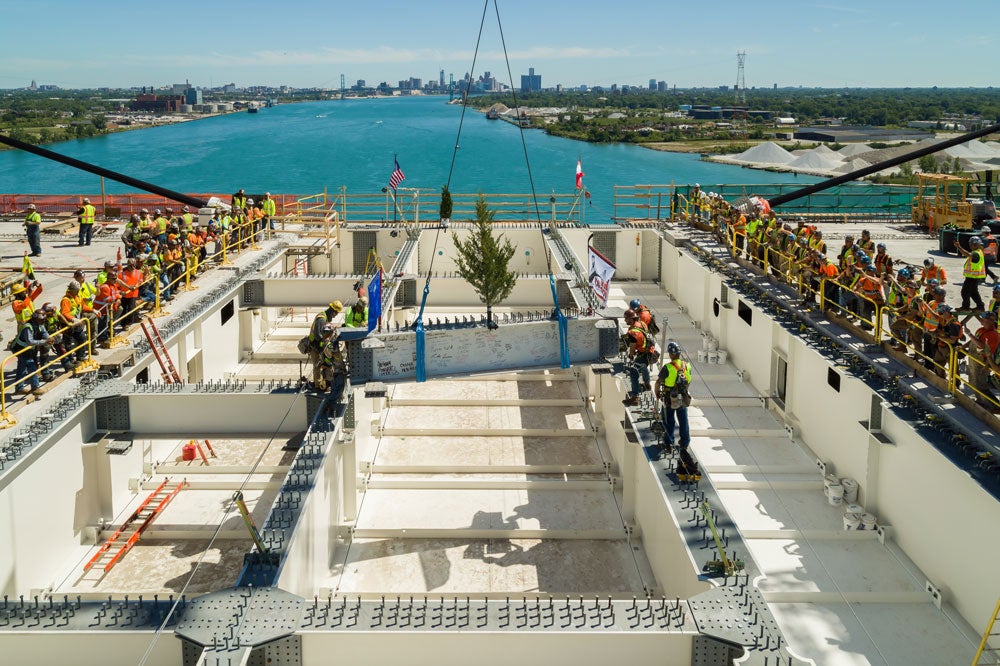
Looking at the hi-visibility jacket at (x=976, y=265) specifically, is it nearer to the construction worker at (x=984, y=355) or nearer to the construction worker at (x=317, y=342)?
the construction worker at (x=984, y=355)

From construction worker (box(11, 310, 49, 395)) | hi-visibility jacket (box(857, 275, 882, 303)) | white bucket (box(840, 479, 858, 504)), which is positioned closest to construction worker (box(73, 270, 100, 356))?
construction worker (box(11, 310, 49, 395))

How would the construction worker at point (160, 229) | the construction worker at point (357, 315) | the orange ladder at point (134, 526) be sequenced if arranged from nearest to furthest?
the orange ladder at point (134, 526), the construction worker at point (357, 315), the construction worker at point (160, 229)

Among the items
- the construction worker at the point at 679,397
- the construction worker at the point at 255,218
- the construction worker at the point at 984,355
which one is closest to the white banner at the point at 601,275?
the construction worker at the point at 679,397

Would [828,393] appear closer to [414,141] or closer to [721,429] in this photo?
[721,429]

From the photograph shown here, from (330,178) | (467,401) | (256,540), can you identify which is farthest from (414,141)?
(256,540)

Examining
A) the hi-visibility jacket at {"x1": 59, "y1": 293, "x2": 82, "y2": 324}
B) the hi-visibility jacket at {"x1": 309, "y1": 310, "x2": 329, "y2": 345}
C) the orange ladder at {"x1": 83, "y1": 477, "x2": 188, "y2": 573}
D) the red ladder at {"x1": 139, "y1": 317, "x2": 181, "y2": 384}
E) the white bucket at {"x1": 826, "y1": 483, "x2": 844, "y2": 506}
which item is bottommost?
the orange ladder at {"x1": 83, "y1": 477, "x2": 188, "y2": 573}

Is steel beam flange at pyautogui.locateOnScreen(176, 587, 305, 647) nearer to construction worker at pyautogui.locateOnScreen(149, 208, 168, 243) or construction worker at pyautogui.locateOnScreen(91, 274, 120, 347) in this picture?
construction worker at pyautogui.locateOnScreen(91, 274, 120, 347)

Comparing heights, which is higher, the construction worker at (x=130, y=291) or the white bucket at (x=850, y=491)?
the construction worker at (x=130, y=291)
